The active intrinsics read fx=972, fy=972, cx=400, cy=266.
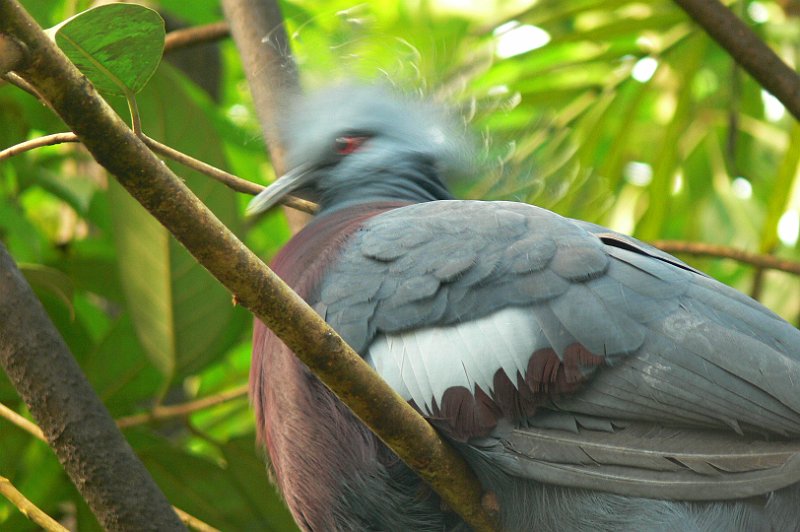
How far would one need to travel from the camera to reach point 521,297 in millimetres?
1768

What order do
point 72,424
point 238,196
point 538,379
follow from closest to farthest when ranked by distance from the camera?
point 538,379 < point 72,424 < point 238,196

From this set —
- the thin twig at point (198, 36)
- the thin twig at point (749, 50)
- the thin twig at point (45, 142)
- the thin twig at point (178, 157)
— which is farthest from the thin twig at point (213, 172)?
the thin twig at point (749, 50)

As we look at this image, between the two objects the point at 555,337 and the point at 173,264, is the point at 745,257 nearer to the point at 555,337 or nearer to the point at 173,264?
the point at 555,337

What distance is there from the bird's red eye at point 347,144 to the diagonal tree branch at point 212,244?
3.30ft

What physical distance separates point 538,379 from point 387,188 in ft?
2.51

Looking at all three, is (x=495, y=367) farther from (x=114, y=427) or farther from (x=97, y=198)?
(x=97, y=198)

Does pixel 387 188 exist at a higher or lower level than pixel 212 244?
lower

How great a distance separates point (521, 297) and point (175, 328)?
943 mm

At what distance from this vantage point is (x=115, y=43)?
1402 mm

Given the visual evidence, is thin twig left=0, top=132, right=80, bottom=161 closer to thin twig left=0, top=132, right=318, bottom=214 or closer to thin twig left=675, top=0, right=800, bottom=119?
thin twig left=0, top=132, right=318, bottom=214

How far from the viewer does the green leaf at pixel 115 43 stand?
136cm

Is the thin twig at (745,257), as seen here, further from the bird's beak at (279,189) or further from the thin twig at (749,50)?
the bird's beak at (279,189)

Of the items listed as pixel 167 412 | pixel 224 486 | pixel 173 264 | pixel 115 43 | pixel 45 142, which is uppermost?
pixel 115 43

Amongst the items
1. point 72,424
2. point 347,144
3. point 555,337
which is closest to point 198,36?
point 347,144
